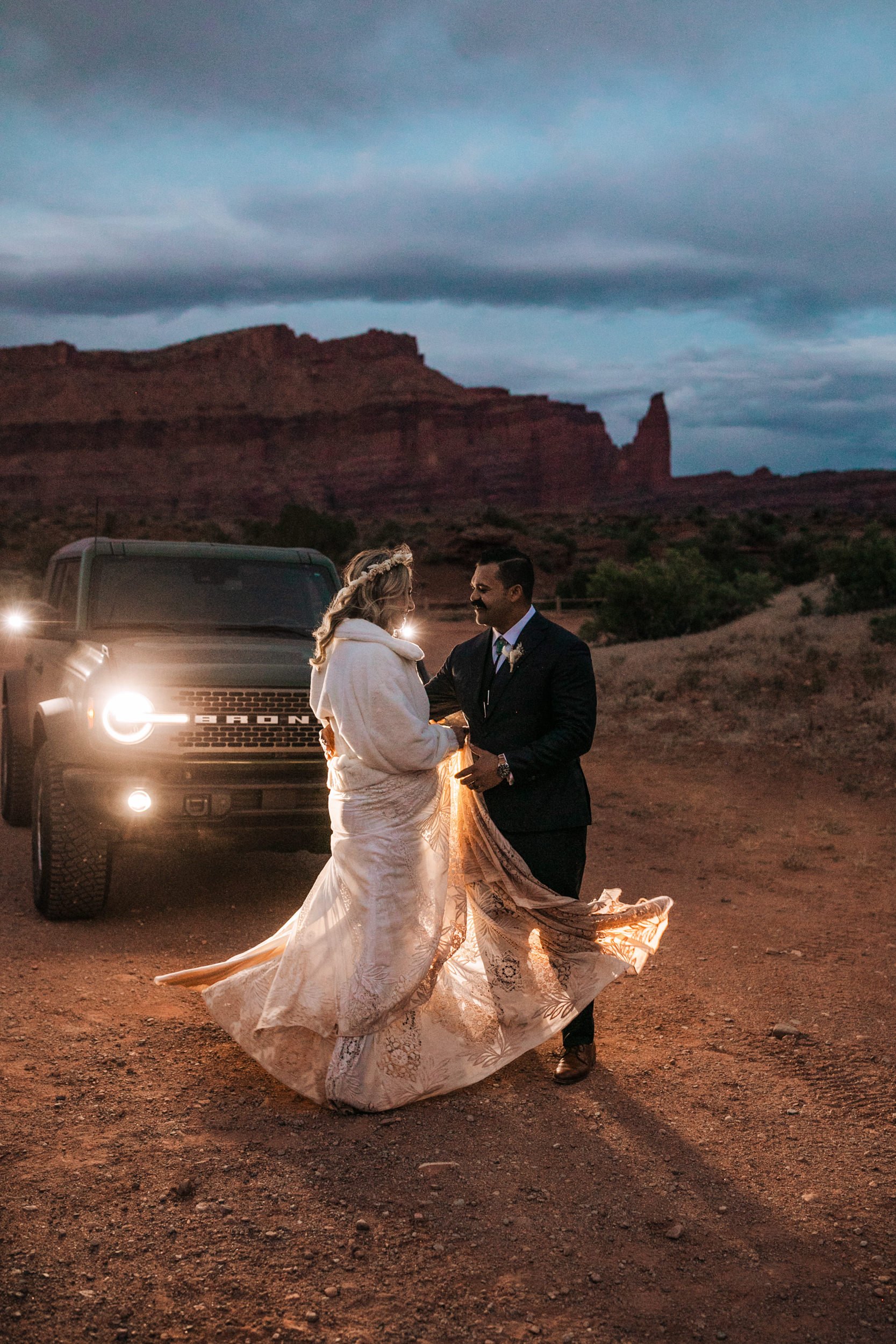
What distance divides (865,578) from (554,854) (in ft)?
58.7

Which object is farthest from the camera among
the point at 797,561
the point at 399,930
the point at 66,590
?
the point at 797,561

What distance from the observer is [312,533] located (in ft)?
156

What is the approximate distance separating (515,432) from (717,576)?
344ft

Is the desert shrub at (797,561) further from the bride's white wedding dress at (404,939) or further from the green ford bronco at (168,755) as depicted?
the bride's white wedding dress at (404,939)

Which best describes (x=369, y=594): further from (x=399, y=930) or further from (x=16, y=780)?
(x=16, y=780)

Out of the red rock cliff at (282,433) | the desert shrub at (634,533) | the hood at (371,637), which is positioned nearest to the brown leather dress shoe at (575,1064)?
the hood at (371,637)

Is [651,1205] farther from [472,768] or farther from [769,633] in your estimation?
[769,633]

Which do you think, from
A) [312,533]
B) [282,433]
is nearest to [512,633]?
[312,533]

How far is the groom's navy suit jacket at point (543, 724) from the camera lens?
12.9 ft

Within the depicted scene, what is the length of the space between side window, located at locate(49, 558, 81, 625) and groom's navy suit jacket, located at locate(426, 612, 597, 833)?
3.52m

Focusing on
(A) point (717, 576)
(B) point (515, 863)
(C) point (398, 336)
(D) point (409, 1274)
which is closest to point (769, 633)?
(A) point (717, 576)

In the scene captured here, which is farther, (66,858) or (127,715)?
(66,858)

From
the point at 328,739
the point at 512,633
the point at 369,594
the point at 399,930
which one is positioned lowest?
the point at 399,930

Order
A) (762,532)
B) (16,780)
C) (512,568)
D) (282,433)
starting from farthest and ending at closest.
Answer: (282,433)
(762,532)
(16,780)
(512,568)
